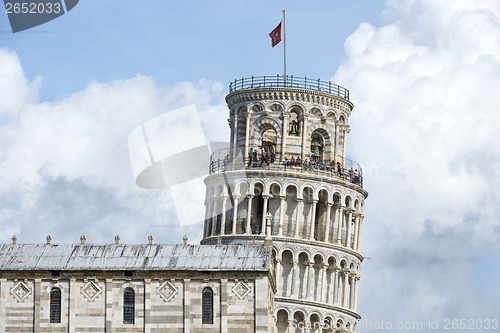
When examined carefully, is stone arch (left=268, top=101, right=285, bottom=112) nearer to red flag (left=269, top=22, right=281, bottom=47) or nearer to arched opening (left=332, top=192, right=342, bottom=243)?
red flag (left=269, top=22, right=281, bottom=47)

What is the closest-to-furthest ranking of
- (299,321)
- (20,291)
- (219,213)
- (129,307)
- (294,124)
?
(129,307) < (20,291) < (299,321) < (219,213) < (294,124)

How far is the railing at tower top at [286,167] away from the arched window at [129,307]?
136 feet

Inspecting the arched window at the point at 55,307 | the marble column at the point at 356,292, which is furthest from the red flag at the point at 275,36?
the arched window at the point at 55,307

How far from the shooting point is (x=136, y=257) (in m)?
127

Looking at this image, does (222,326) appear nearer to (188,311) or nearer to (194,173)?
(188,311)

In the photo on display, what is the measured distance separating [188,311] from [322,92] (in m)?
48.4

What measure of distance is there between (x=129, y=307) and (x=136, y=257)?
15.2 feet

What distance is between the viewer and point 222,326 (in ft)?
406

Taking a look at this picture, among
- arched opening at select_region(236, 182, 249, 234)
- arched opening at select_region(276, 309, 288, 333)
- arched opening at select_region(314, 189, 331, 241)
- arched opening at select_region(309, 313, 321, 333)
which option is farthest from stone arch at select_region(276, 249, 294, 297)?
arched opening at select_region(236, 182, 249, 234)

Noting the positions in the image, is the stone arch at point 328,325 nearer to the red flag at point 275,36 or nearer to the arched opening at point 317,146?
the arched opening at point 317,146

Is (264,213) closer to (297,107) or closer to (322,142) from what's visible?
(322,142)

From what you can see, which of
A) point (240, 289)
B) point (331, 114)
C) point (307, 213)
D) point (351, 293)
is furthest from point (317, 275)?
point (240, 289)

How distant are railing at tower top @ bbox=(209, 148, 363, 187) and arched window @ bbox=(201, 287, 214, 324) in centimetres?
4033

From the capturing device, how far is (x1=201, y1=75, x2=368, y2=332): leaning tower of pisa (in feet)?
529
